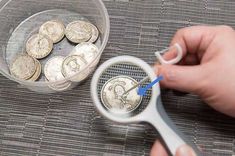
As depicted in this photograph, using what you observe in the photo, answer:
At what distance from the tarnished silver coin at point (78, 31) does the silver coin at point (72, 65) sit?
5 centimetres

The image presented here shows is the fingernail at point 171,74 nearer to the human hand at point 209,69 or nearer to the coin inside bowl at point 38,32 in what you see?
the human hand at point 209,69

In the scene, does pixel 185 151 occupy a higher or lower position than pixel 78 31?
lower

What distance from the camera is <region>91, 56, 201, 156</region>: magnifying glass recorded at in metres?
0.56

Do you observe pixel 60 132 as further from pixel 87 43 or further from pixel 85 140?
pixel 87 43

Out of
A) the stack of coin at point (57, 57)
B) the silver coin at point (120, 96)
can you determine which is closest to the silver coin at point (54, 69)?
the stack of coin at point (57, 57)

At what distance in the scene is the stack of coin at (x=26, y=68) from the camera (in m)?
0.73

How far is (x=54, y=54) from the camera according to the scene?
76 centimetres

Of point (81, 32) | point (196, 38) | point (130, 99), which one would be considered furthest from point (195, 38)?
point (81, 32)

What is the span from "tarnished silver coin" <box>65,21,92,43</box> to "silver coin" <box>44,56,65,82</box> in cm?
5

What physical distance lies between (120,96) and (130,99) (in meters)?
0.02

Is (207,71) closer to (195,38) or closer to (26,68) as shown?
(195,38)

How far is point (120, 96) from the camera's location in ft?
2.12

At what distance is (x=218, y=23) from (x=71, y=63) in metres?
0.31

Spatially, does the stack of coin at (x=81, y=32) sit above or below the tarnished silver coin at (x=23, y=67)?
above
